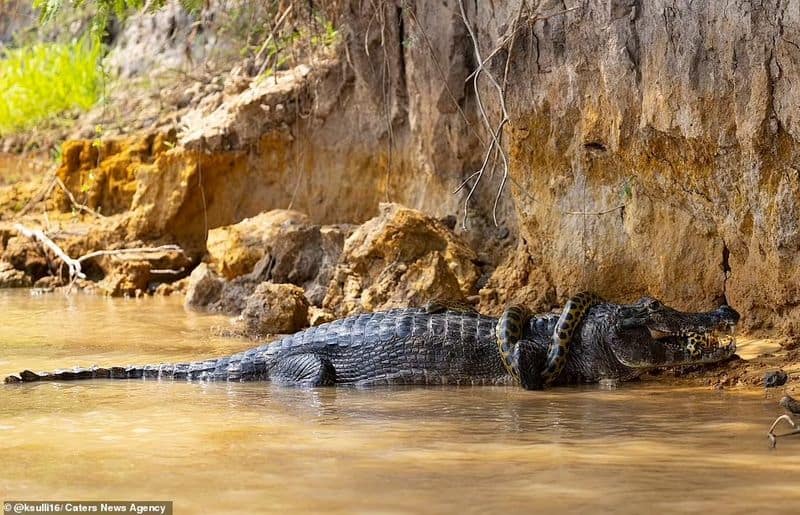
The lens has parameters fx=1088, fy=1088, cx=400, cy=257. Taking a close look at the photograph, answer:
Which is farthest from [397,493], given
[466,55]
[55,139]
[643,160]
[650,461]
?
[55,139]

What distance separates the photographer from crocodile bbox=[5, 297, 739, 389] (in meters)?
6.28

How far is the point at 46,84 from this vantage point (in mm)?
16266

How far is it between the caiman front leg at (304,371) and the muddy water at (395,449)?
182 mm

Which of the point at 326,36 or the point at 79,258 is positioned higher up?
the point at 326,36

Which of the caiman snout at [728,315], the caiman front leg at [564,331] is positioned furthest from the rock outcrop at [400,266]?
the caiman snout at [728,315]

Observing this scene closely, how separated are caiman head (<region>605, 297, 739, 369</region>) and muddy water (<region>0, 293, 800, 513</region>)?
295 millimetres

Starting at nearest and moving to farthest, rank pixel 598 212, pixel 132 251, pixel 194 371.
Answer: pixel 194 371
pixel 598 212
pixel 132 251

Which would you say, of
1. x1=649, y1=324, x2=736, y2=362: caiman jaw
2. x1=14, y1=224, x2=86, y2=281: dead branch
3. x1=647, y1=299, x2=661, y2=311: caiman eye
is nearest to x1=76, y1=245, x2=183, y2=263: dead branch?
x1=14, y1=224, x2=86, y2=281: dead branch

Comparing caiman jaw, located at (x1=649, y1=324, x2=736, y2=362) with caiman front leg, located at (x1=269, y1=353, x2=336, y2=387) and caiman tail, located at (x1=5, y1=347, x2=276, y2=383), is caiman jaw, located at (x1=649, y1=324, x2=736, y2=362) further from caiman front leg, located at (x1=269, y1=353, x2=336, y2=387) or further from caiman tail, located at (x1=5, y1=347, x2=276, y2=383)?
caiman tail, located at (x1=5, y1=347, x2=276, y2=383)

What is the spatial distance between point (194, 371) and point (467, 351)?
1.67 metres

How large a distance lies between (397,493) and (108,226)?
9905 mm

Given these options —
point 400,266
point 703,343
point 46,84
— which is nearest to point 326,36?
point 400,266

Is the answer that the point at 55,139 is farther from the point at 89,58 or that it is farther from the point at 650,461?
the point at 650,461

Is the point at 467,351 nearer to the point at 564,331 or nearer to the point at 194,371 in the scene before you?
the point at 564,331
